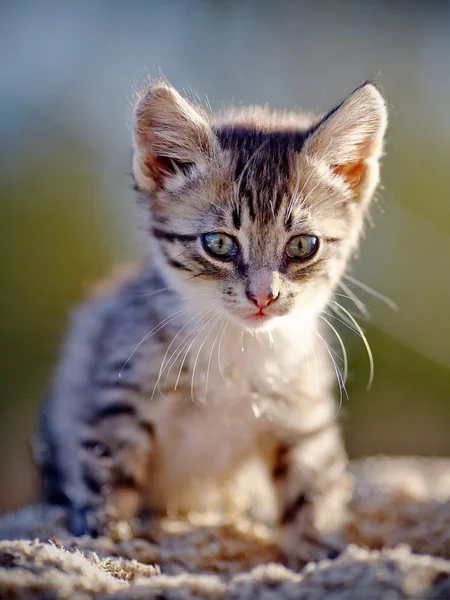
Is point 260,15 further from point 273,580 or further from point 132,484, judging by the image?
point 273,580

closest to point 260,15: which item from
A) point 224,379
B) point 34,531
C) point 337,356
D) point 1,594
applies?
point 337,356

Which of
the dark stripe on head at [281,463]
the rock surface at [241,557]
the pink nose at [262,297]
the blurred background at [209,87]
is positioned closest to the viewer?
the rock surface at [241,557]

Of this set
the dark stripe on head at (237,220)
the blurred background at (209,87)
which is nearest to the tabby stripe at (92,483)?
the dark stripe on head at (237,220)

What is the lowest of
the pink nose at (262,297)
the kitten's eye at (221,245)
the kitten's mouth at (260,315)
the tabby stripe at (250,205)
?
the kitten's mouth at (260,315)

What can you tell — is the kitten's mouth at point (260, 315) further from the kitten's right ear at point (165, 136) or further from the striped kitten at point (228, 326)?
the kitten's right ear at point (165, 136)

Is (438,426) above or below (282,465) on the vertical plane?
below

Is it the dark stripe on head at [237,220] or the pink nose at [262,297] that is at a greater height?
the dark stripe on head at [237,220]

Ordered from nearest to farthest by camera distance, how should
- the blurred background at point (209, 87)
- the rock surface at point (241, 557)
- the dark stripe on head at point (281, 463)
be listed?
the rock surface at point (241, 557), the dark stripe on head at point (281, 463), the blurred background at point (209, 87)

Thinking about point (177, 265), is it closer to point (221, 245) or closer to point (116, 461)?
point (221, 245)
